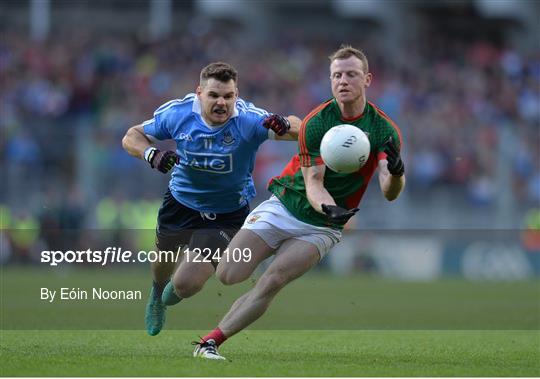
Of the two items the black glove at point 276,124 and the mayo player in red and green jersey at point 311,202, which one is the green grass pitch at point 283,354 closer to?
the mayo player in red and green jersey at point 311,202

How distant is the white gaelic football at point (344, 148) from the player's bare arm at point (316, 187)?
0.77ft

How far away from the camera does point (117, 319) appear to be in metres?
13.3

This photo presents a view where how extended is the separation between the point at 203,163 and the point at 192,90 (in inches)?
634

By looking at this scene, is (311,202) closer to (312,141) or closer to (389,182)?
(312,141)

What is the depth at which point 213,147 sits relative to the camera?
10391 millimetres

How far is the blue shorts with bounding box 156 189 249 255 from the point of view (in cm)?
1080

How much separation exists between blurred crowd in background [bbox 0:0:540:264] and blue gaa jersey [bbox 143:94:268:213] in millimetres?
12326

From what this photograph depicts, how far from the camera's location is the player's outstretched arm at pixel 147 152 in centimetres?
971

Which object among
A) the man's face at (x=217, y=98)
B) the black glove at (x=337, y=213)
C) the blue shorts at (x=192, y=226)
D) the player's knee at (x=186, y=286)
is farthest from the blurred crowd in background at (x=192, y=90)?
the black glove at (x=337, y=213)

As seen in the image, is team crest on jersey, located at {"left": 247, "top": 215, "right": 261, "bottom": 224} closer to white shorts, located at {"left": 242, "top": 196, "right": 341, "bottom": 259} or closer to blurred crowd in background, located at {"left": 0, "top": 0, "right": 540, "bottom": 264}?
white shorts, located at {"left": 242, "top": 196, "right": 341, "bottom": 259}

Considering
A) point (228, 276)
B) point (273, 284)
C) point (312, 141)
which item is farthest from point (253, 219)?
point (312, 141)

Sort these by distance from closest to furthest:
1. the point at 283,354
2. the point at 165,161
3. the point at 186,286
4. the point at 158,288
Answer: the point at 165,161 < the point at 283,354 < the point at 186,286 < the point at 158,288

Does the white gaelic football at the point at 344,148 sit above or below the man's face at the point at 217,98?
below

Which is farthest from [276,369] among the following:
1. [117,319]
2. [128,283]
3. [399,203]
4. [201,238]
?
[399,203]
